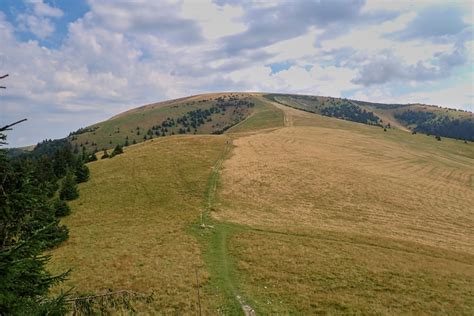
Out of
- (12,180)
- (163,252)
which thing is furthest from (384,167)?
(12,180)

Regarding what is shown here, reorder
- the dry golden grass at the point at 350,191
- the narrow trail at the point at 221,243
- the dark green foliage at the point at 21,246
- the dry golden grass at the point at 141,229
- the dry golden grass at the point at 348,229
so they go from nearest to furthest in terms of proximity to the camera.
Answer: the dark green foliage at the point at 21,246, the narrow trail at the point at 221,243, the dry golden grass at the point at 348,229, the dry golden grass at the point at 141,229, the dry golden grass at the point at 350,191

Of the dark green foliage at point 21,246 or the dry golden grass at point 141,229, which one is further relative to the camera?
the dry golden grass at point 141,229

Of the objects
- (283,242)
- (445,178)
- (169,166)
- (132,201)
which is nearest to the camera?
(283,242)

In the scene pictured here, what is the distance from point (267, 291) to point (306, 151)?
6762 centimetres

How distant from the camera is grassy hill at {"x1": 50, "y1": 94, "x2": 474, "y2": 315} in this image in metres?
29.0

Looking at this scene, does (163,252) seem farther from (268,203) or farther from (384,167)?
(384,167)

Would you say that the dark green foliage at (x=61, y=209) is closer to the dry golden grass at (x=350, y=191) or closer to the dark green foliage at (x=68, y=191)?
the dark green foliage at (x=68, y=191)

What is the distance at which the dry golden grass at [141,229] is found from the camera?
30.7m

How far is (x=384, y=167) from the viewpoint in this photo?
84.3 meters

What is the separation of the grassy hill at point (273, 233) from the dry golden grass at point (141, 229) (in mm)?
174

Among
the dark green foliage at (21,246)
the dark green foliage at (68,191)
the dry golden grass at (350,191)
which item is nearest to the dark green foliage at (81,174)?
the dark green foliage at (68,191)

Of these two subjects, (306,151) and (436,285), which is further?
(306,151)

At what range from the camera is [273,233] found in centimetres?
4338

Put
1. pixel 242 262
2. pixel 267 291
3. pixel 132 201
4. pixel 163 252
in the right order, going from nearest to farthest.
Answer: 1. pixel 267 291
2. pixel 242 262
3. pixel 163 252
4. pixel 132 201
